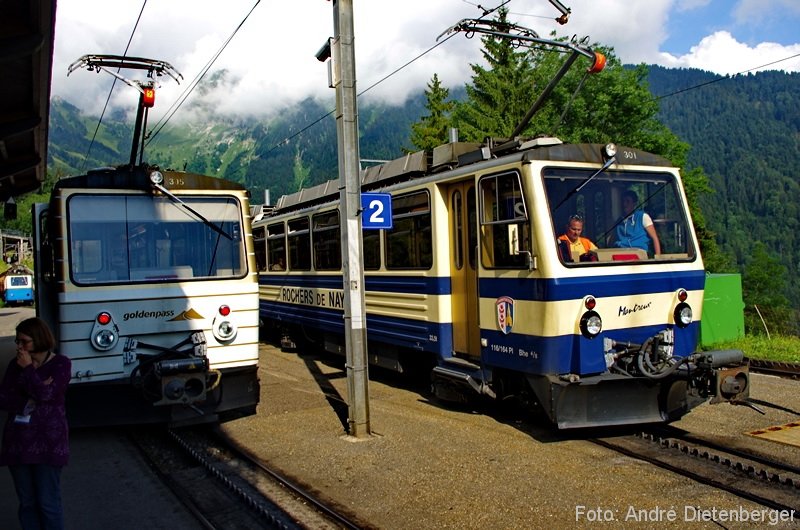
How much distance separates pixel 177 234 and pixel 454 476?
4230mm

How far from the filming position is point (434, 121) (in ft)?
132

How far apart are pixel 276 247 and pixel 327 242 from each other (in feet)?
10.9

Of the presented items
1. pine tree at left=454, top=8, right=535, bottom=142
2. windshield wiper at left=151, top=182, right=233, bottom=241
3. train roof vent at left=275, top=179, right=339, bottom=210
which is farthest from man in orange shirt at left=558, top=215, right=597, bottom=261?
pine tree at left=454, top=8, right=535, bottom=142

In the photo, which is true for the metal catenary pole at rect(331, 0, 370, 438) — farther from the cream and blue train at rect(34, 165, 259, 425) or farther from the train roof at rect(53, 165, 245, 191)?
the train roof at rect(53, 165, 245, 191)

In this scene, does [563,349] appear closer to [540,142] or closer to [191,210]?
[540,142]

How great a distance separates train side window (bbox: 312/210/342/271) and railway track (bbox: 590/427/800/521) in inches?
227

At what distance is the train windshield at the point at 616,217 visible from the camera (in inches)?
291

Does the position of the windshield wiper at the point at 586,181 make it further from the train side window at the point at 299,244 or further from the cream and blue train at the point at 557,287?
the train side window at the point at 299,244

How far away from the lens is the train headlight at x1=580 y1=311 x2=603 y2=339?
23.6 ft

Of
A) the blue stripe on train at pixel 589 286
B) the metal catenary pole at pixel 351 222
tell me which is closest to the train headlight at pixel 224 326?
the metal catenary pole at pixel 351 222

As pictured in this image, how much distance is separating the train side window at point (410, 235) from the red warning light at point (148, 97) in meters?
3.86

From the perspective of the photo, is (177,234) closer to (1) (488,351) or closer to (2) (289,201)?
(1) (488,351)

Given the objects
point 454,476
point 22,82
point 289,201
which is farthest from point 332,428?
point 22,82

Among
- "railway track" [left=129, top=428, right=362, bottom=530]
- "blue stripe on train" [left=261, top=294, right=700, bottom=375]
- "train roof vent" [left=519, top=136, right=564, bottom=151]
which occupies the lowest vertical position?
"railway track" [left=129, top=428, right=362, bottom=530]
